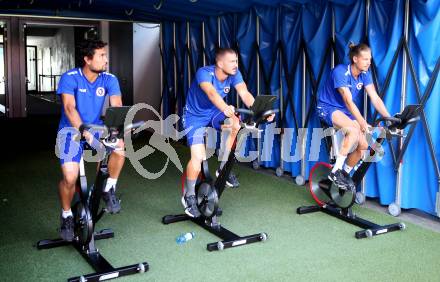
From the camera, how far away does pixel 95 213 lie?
3896mm

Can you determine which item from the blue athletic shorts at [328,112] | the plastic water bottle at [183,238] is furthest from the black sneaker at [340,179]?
the plastic water bottle at [183,238]

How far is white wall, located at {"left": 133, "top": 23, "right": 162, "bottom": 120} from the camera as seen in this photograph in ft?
38.3

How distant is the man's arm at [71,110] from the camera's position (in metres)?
3.70

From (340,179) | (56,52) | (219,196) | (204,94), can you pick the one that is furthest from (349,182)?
(56,52)

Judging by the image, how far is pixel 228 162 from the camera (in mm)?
4359

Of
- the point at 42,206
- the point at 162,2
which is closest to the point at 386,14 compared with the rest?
the point at 162,2

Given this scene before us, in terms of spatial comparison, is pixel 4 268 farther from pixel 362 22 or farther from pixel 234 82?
pixel 362 22

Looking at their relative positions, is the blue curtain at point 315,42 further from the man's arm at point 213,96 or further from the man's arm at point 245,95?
the man's arm at point 213,96

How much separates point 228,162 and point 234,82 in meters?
0.81

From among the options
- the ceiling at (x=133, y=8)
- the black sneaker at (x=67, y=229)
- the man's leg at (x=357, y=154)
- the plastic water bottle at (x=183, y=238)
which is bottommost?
the plastic water bottle at (x=183, y=238)

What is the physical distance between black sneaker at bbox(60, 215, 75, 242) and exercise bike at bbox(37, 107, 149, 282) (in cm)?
4

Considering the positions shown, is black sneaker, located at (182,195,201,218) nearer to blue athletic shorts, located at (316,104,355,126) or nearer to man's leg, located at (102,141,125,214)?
man's leg, located at (102,141,125,214)

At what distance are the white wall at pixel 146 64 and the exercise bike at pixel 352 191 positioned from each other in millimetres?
6730

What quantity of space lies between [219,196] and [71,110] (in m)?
1.47
